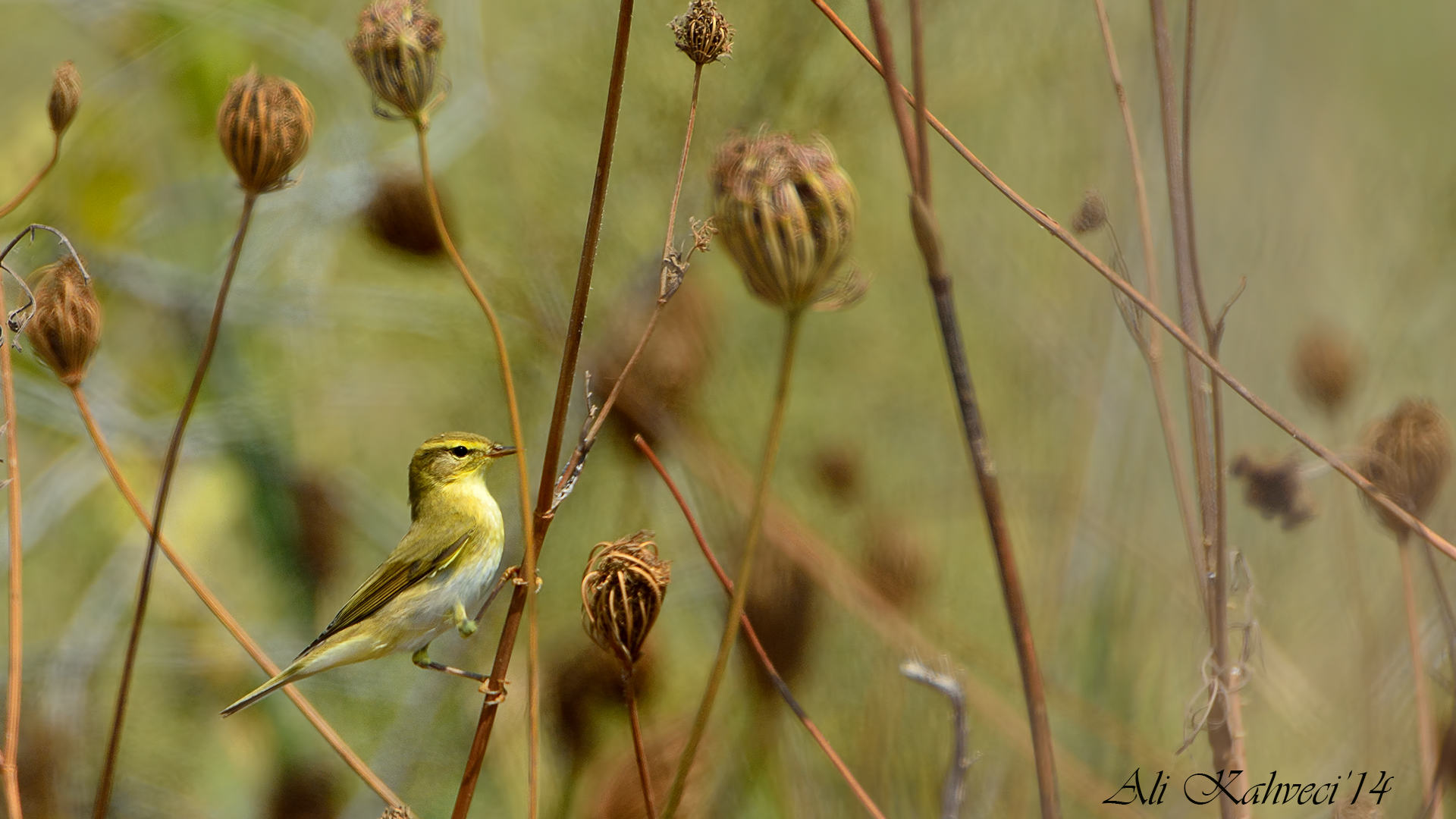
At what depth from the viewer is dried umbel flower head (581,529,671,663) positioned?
1107 mm

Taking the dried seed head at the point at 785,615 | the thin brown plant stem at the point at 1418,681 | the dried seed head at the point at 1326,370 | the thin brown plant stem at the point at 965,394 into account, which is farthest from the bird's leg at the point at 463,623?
the dried seed head at the point at 1326,370

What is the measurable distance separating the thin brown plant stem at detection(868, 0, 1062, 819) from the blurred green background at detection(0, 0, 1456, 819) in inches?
Result: 44.8

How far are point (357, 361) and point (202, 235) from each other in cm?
52

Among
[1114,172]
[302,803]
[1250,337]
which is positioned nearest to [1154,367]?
[1114,172]

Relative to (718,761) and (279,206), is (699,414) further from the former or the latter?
(279,206)

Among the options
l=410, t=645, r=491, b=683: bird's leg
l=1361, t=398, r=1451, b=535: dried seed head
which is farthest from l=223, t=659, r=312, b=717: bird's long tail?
l=1361, t=398, r=1451, b=535: dried seed head

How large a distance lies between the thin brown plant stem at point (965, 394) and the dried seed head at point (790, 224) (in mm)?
150

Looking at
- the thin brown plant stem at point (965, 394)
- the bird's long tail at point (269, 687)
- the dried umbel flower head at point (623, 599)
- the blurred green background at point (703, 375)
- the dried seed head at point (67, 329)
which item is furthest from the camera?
the blurred green background at point (703, 375)

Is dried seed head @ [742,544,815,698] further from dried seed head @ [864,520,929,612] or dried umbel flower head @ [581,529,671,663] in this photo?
dried umbel flower head @ [581,529,671,663]

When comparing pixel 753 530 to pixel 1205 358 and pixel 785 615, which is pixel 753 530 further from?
pixel 785 615

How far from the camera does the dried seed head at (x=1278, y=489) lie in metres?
1.44

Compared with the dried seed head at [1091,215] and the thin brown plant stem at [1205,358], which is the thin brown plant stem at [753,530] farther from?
the dried seed head at [1091,215]

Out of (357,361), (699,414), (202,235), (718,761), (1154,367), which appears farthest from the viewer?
(357,361)

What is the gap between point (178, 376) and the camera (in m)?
2.63
